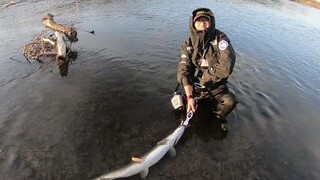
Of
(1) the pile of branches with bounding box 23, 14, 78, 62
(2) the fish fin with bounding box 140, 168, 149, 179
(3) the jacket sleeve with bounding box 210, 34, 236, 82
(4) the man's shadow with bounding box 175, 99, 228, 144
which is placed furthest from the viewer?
(1) the pile of branches with bounding box 23, 14, 78, 62

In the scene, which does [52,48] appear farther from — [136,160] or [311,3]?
[311,3]

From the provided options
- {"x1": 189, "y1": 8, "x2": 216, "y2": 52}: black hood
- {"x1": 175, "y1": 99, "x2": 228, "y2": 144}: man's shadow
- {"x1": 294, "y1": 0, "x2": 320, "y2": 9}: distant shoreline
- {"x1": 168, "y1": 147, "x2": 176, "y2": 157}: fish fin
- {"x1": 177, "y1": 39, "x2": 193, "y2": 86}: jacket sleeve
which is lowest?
{"x1": 294, "y1": 0, "x2": 320, "y2": 9}: distant shoreline

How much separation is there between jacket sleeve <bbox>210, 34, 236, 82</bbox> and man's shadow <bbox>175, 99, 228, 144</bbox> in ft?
4.79

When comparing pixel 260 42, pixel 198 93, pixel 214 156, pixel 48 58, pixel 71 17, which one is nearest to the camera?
pixel 214 156

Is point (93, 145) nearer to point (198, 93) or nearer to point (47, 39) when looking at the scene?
point (198, 93)

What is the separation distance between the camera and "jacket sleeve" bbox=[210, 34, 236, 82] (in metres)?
7.62

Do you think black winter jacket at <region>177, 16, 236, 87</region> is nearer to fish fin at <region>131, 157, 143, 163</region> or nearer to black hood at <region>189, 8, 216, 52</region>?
black hood at <region>189, 8, 216, 52</region>

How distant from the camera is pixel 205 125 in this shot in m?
8.52

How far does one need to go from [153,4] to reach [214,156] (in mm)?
17719

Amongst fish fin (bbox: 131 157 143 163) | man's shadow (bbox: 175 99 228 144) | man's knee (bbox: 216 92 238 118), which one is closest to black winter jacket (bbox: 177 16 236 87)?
man's knee (bbox: 216 92 238 118)

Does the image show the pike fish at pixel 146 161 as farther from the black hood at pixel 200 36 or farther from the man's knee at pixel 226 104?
the black hood at pixel 200 36

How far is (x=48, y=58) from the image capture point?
13.4 m

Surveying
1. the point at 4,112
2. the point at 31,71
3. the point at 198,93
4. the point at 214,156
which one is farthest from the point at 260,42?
the point at 4,112

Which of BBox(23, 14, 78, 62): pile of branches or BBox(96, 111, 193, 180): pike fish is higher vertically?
BBox(96, 111, 193, 180): pike fish
